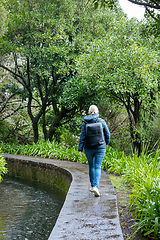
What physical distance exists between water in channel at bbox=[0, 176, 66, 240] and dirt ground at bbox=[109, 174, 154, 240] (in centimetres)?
127

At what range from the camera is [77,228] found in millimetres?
2797

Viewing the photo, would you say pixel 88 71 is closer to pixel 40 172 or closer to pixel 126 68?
pixel 126 68

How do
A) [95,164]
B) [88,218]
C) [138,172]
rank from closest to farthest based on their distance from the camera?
[88,218] < [95,164] < [138,172]

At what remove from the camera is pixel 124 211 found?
3756 mm

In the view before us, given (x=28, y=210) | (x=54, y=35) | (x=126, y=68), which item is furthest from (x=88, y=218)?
(x=54, y=35)

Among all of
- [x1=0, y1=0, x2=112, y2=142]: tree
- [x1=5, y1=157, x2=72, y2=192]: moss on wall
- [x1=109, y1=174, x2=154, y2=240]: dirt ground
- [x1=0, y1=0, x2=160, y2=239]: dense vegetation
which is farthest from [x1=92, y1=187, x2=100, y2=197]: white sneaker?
[x1=0, y1=0, x2=112, y2=142]: tree

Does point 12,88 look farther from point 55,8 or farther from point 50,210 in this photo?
point 50,210

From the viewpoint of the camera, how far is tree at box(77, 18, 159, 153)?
7.25 m

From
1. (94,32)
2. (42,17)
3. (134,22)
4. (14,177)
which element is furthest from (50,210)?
(94,32)

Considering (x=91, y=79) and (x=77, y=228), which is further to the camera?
(x=91, y=79)

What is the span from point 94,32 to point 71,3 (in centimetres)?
158

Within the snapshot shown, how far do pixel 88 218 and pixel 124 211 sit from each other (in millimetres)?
870

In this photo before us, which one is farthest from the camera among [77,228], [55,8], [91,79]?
[55,8]

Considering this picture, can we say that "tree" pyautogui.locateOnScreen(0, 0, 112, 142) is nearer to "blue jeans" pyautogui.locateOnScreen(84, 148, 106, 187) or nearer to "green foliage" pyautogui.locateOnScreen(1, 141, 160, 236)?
"green foliage" pyautogui.locateOnScreen(1, 141, 160, 236)
